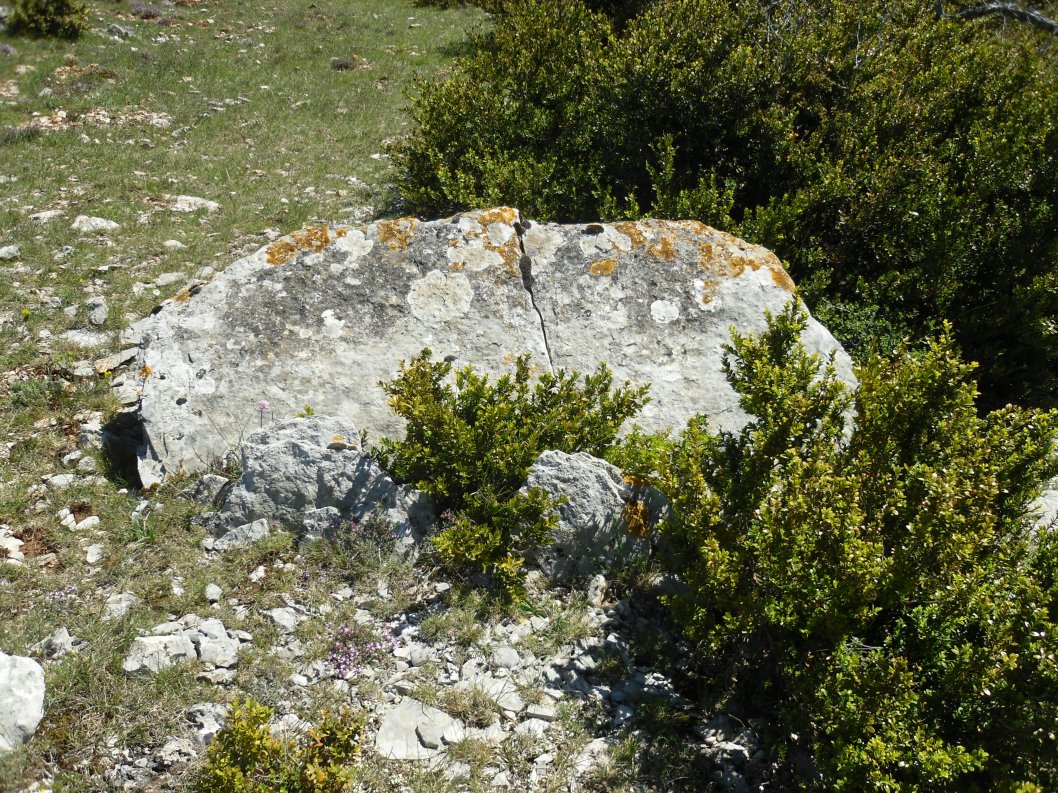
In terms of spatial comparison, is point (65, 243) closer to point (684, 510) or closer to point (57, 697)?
point (57, 697)

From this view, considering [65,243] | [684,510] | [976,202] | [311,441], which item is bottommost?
[65,243]

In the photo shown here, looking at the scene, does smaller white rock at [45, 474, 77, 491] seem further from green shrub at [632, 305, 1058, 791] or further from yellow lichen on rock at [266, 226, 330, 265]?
green shrub at [632, 305, 1058, 791]

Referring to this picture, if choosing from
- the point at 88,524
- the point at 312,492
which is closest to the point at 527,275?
the point at 312,492

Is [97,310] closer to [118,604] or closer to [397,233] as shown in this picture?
[397,233]

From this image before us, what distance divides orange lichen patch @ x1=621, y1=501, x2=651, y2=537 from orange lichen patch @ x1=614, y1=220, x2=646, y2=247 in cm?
Answer: 243

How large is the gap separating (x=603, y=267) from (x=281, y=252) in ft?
8.06

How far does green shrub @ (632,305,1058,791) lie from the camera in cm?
282

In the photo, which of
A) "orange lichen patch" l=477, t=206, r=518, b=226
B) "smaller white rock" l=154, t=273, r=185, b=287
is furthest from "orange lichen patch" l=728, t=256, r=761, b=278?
"smaller white rock" l=154, t=273, r=185, b=287

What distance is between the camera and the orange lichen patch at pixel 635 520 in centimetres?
450

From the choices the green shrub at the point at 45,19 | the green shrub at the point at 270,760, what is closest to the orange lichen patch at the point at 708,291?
the green shrub at the point at 270,760

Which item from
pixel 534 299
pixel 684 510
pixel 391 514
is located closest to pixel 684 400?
pixel 534 299

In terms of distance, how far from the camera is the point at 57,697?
11.4 feet

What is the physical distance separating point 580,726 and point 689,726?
53cm

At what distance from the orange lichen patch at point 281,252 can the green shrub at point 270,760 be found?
11.8ft
